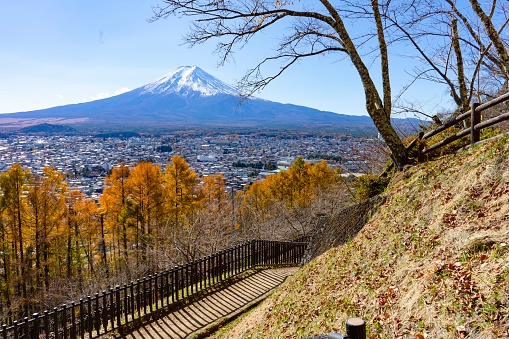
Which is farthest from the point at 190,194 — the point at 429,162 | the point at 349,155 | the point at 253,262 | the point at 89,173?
the point at 89,173

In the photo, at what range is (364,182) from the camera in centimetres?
977

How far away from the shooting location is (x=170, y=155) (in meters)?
101

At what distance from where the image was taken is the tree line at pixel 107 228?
19344 millimetres

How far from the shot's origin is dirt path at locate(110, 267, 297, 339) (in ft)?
27.7

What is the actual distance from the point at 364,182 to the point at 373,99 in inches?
106

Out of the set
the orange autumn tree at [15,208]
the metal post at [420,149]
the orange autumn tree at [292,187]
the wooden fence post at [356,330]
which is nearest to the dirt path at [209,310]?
the metal post at [420,149]

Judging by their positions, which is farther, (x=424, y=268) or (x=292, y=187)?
(x=292, y=187)

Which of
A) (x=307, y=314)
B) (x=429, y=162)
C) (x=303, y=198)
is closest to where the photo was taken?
(x=307, y=314)

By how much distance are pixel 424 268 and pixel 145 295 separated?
7.59 metres

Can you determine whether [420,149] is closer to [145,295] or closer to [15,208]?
[145,295]

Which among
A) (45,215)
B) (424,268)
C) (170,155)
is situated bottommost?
(170,155)

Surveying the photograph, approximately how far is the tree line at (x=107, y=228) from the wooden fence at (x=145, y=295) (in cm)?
357

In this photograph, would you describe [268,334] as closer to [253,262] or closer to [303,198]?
[253,262]

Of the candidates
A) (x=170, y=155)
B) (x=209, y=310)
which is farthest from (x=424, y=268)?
(x=170, y=155)
